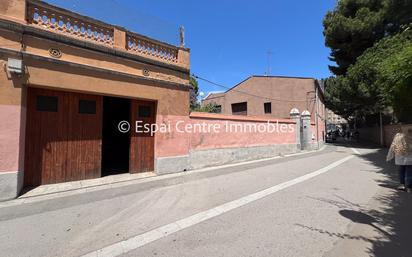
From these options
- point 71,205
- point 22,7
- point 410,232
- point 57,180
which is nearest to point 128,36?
point 22,7

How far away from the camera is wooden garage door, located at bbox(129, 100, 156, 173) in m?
8.52

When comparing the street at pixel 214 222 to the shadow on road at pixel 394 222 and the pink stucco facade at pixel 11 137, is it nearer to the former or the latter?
the shadow on road at pixel 394 222

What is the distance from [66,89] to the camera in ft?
22.0

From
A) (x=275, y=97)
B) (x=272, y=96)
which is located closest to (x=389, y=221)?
(x=275, y=97)

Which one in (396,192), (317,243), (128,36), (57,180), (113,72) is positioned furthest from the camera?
(128,36)

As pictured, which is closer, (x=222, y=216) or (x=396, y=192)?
(x=222, y=216)

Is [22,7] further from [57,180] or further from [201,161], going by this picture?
[201,161]

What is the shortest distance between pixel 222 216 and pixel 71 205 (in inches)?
131

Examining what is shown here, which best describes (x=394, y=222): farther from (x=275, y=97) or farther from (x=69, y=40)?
(x=275, y=97)

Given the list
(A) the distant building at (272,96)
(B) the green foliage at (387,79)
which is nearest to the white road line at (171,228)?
(B) the green foliage at (387,79)

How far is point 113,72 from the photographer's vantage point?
7.51 meters

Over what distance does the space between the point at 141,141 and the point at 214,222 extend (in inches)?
203

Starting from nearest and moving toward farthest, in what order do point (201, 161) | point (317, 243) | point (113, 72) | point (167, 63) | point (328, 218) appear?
point (317, 243), point (328, 218), point (113, 72), point (167, 63), point (201, 161)

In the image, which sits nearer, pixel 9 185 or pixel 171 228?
pixel 171 228
